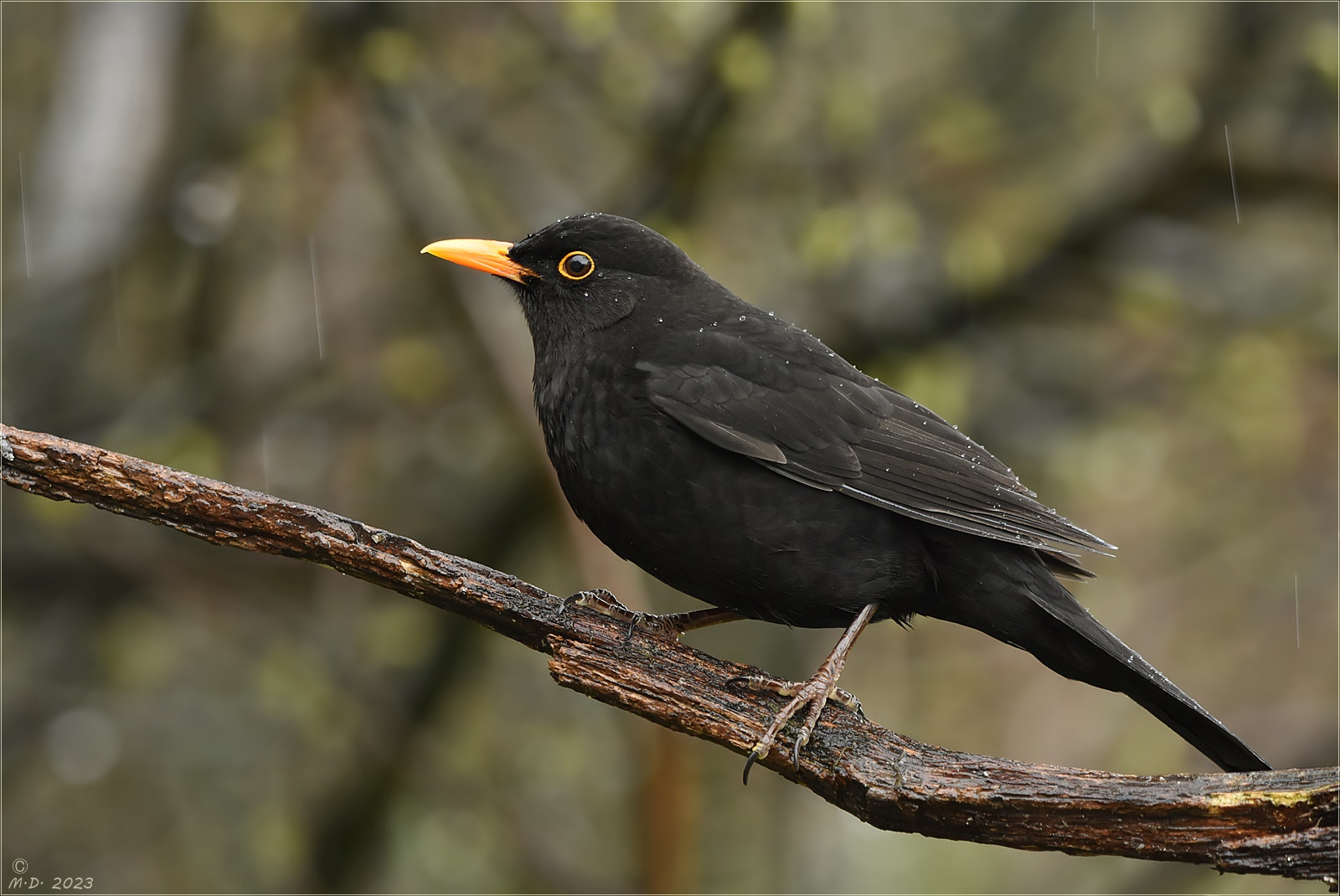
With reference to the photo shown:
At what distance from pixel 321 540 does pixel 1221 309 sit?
4915mm

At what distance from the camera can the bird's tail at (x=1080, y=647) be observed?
3609mm

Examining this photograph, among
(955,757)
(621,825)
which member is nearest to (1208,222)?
(955,757)

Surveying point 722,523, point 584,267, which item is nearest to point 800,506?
point 722,523

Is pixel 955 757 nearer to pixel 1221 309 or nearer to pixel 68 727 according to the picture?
pixel 1221 309

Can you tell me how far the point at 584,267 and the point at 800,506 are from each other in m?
1.31

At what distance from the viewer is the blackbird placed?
371cm

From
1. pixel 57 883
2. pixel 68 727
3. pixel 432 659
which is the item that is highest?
pixel 432 659

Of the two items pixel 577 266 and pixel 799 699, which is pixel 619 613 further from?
pixel 577 266

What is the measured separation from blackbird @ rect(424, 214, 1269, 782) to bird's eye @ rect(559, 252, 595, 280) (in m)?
0.25

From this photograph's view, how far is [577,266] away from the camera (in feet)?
14.8

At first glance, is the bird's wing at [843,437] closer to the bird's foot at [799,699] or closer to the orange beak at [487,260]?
the bird's foot at [799,699]

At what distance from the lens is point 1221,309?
6309 millimetres

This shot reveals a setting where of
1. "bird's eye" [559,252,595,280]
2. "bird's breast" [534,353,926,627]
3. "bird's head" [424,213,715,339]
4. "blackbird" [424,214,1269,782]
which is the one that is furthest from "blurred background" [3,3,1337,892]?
"bird's breast" [534,353,926,627]

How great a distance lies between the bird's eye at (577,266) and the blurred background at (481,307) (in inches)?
61.0
